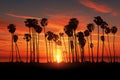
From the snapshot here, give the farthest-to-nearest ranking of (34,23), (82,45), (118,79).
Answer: (82,45), (34,23), (118,79)

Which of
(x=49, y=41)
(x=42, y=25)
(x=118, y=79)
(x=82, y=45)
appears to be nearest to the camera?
(x=118, y=79)

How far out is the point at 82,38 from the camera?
16075 cm

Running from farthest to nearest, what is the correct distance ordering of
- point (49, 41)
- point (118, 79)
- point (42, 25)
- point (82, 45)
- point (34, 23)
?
point (49, 41) → point (82, 45) → point (42, 25) → point (34, 23) → point (118, 79)

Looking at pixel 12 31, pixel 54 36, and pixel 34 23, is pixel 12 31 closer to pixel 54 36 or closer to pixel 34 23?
pixel 34 23

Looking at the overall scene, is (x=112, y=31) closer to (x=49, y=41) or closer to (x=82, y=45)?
(x=82, y=45)

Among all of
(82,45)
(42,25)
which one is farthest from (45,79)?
(82,45)

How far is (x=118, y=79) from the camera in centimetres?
3975

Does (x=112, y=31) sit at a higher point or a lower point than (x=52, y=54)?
higher

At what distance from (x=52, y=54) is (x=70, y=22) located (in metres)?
45.9

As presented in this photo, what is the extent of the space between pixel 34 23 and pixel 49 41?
37264 mm

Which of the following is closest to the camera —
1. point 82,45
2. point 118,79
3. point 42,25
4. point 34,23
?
point 118,79

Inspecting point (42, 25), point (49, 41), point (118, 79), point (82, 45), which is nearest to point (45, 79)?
point (118, 79)

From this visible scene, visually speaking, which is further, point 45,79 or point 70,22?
point 70,22

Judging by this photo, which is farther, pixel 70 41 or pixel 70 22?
pixel 70 41
